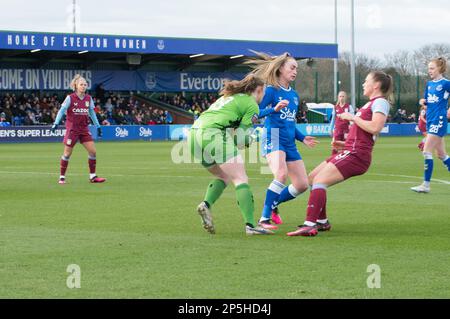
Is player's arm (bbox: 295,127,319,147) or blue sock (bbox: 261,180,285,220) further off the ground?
player's arm (bbox: 295,127,319,147)

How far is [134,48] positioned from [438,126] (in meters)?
42.3

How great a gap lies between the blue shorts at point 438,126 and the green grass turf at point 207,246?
109 cm

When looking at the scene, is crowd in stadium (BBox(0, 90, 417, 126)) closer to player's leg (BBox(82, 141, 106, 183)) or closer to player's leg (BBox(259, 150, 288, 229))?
player's leg (BBox(82, 141, 106, 183))

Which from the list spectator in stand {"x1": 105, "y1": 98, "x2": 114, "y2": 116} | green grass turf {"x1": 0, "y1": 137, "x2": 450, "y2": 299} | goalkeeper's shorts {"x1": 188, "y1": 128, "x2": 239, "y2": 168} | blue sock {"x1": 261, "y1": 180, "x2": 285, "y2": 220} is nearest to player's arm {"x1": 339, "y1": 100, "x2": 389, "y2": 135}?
green grass turf {"x1": 0, "y1": 137, "x2": 450, "y2": 299}

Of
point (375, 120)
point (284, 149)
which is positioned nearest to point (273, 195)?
point (284, 149)

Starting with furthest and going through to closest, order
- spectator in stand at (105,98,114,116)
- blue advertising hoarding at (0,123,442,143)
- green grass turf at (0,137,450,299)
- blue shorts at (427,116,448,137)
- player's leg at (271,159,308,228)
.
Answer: spectator in stand at (105,98,114,116) → blue advertising hoarding at (0,123,442,143) → blue shorts at (427,116,448,137) → player's leg at (271,159,308,228) → green grass turf at (0,137,450,299)

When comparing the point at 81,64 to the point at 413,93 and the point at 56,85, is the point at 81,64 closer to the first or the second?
the point at 56,85

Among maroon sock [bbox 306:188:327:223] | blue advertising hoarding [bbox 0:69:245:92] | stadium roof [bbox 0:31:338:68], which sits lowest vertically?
maroon sock [bbox 306:188:327:223]

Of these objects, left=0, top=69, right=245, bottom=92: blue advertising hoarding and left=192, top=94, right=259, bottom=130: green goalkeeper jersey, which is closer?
left=192, top=94, right=259, bottom=130: green goalkeeper jersey

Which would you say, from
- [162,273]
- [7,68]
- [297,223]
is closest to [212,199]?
[297,223]

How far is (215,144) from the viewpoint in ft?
34.1

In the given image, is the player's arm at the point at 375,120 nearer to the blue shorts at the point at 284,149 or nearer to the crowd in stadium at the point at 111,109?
the blue shorts at the point at 284,149

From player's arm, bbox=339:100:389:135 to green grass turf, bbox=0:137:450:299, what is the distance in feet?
4.01

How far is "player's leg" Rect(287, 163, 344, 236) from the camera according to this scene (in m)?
10.3
